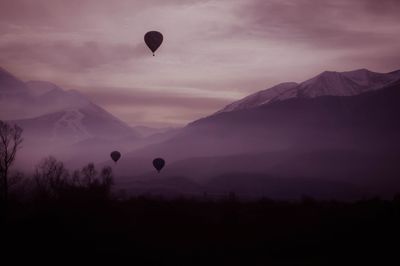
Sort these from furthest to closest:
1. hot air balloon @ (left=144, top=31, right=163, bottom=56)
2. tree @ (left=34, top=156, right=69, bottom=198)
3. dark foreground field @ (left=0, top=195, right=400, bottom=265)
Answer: hot air balloon @ (left=144, top=31, right=163, bottom=56)
tree @ (left=34, top=156, right=69, bottom=198)
dark foreground field @ (left=0, top=195, right=400, bottom=265)

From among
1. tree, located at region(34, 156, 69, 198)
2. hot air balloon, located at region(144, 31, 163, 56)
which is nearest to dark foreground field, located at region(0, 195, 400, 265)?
tree, located at region(34, 156, 69, 198)

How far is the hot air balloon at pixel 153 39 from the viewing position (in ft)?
326

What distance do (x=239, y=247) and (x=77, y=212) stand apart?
16498 mm

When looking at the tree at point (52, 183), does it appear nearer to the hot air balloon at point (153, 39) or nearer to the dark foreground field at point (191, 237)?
the dark foreground field at point (191, 237)

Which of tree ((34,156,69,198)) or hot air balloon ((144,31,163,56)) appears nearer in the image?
tree ((34,156,69,198))

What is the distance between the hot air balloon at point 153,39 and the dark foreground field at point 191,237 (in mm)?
37099

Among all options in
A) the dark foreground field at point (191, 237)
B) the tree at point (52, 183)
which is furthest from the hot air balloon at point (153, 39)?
the dark foreground field at point (191, 237)

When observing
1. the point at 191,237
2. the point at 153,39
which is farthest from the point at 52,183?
the point at 191,237

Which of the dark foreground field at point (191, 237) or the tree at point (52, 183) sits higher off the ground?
the tree at point (52, 183)

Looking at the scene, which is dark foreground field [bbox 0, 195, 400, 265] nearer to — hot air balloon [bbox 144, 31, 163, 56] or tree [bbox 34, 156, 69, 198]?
tree [bbox 34, 156, 69, 198]

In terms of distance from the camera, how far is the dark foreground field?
43719mm

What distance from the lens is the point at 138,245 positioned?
48.6 meters

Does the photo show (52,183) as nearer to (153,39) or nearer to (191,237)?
(153,39)

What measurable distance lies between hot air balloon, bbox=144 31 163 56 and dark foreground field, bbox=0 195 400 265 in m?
37.1
